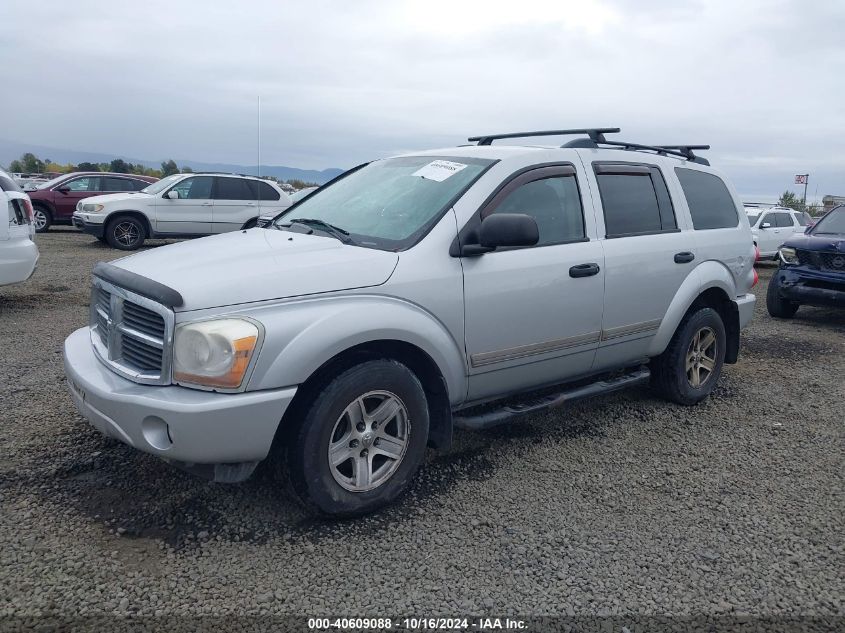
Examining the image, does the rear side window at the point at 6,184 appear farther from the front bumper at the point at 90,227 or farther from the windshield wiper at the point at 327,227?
the front bumper at the point at 90,227

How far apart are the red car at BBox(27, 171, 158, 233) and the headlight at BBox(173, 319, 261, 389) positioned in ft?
51.6

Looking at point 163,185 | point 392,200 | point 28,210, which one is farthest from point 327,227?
point 163,185

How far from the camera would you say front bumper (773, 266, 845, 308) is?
853cm

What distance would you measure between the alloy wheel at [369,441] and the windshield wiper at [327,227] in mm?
898

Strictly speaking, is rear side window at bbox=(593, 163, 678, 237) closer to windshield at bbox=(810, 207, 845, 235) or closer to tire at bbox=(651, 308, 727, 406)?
tire at bbox=(651, 308, 727, 406)

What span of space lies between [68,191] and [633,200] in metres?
16.0

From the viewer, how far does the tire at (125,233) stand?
14.1 meters

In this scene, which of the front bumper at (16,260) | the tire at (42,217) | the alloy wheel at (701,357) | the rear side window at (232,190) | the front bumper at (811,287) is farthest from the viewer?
the tire at (42,217)

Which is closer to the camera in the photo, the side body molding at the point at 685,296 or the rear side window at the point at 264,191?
the side body molding at the point at 685,296

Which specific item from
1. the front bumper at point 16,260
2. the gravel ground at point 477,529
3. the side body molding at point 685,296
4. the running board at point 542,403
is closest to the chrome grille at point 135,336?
the gravel ground at point 477,529

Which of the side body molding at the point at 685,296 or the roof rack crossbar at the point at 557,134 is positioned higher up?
the roof rack crossbar at the point at 557,134

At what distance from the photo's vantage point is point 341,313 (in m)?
3.08

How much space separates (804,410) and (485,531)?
3.23 meters

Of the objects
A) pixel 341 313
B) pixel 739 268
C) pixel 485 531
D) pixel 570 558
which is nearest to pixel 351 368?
pixel 341 313
